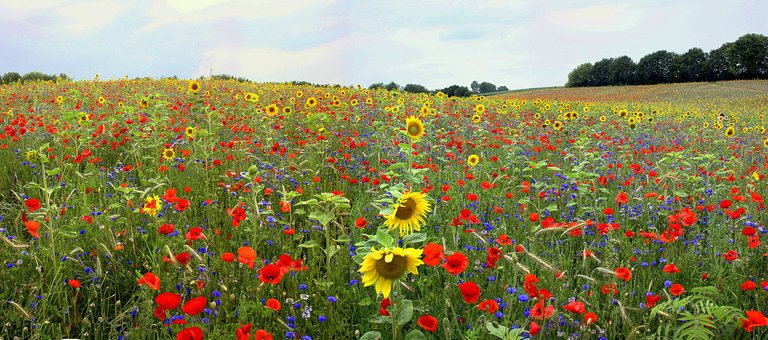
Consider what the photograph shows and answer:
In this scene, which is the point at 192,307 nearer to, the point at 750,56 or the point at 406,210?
the point at 406,210

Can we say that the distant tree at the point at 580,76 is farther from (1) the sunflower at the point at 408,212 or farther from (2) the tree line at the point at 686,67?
(1) the sunflower at the point at 408,212

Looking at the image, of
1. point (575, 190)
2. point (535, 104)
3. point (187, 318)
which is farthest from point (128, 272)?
point (535, 104)

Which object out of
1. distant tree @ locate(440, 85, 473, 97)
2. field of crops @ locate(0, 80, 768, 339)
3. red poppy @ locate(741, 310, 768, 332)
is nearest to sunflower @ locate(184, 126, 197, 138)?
field of crops @ locate(0, 80, 768, 339)

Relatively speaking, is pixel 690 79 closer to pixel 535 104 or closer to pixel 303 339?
pixel 535 104

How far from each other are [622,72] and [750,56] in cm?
1223

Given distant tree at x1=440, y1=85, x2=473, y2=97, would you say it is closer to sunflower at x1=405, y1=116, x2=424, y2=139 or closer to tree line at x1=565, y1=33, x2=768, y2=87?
sunflower at x1=405, y1=116, x2=424, y2=139

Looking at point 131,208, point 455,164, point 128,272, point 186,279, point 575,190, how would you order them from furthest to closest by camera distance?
1. point 455,164
2. point 575,190
3. point 131,208
4. point 128,272
5. point 186,279

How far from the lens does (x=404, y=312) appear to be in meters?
1.97

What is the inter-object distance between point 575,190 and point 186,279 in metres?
3.65

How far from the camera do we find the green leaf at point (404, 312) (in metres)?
1.93

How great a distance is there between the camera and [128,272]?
2.95 meters

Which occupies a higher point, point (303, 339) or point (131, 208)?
point (131, 208)

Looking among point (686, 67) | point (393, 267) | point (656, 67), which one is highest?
point (656, 67)

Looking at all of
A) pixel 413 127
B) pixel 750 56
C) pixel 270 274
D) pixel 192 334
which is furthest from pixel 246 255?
pixel 750 56
